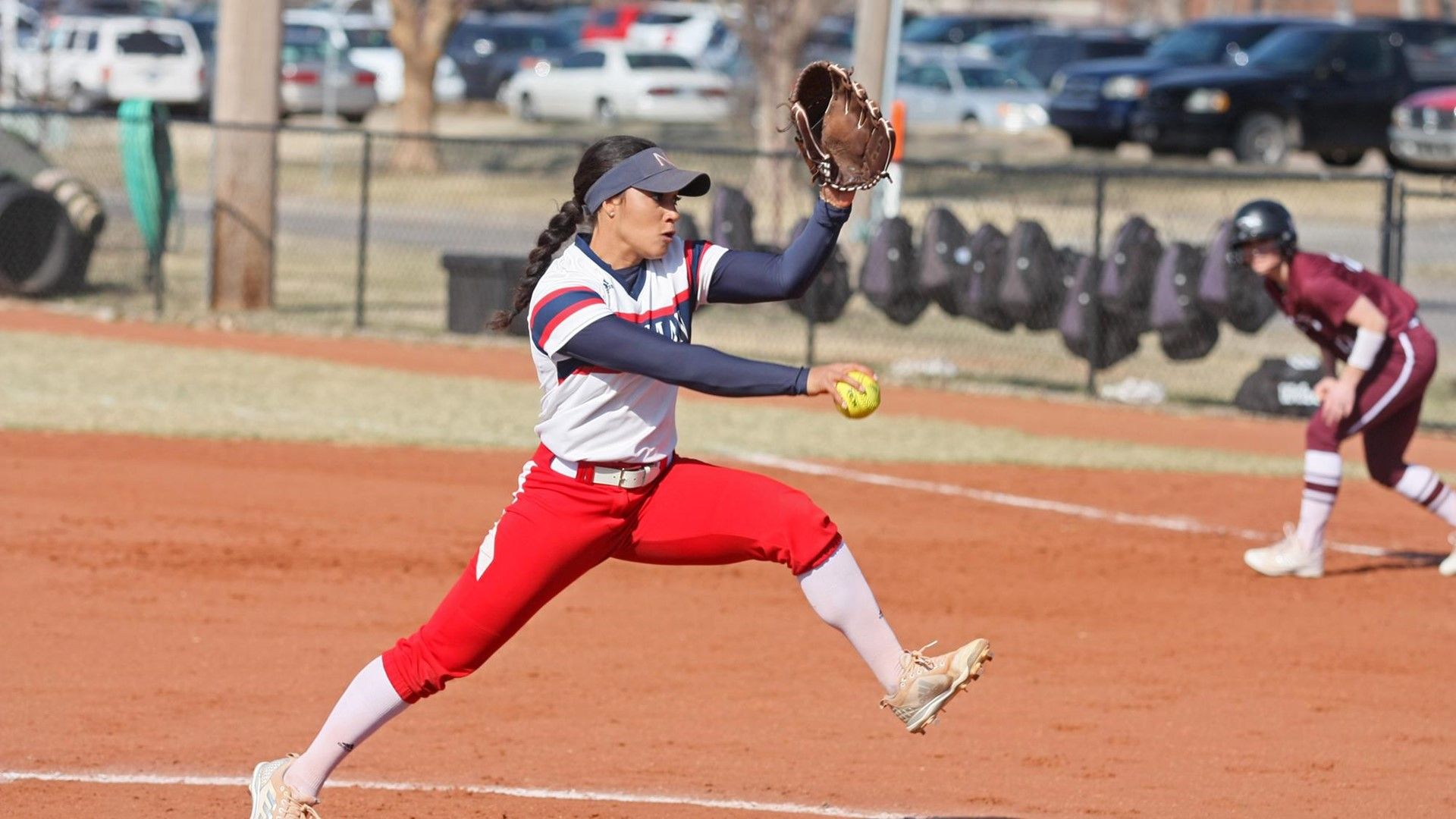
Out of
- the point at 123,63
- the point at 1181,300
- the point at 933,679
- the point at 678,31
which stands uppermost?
the point at 678,31

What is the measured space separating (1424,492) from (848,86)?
18.0 ft

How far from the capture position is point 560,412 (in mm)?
5129

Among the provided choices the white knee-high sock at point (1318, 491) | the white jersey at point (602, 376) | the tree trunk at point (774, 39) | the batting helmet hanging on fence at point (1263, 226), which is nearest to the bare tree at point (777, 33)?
the tree trunk at point (774, 39)

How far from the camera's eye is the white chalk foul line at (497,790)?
6016 millimetres

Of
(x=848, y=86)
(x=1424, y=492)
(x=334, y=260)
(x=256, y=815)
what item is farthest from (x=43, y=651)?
(x=334, y=260)

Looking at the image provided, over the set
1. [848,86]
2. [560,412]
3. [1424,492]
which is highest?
[848,86]

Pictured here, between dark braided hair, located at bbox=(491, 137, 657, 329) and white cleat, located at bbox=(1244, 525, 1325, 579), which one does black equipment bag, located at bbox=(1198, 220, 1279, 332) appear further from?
dark braided hair, located at bbox=(491, 137, 657, 329)

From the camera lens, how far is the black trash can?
18.0 m

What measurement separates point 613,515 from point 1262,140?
2680 centimetres

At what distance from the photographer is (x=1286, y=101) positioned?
2983 cm

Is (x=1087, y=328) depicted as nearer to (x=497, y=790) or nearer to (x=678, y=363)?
(x=497, y=790)

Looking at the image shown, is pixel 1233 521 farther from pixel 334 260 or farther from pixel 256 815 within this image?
pixel 334 260

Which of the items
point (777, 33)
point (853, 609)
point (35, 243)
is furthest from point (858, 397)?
point (777, 33)

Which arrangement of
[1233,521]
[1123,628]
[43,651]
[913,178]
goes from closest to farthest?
[43,651] < [1123,628] < [1233,521] < [913,178]
